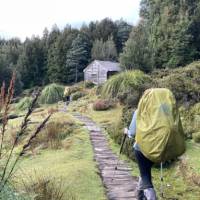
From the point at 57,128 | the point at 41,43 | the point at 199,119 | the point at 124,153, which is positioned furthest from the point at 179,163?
the point at 41,43

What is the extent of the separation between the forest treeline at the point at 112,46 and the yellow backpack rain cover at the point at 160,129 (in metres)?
28.3

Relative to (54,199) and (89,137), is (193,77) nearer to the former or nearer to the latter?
(89,137)

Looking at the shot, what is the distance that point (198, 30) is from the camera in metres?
36.0

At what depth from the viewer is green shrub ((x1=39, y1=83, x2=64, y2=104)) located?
32.2m

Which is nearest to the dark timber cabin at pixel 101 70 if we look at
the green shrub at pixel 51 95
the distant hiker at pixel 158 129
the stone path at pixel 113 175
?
the green shrub at pixel 51 95

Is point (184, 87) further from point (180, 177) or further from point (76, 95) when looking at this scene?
point (76, 95)

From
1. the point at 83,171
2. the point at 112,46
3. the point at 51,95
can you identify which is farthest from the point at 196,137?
the point at 112,46

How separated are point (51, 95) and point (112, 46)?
23.3 m

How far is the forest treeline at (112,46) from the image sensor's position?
35.0 metres

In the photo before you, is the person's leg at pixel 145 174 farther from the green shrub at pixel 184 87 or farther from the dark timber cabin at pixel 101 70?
the dark timber cabin at pixel 101 70

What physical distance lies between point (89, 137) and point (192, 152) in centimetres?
439

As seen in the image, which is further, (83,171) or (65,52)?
(65,52)

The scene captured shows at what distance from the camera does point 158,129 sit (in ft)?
19.0

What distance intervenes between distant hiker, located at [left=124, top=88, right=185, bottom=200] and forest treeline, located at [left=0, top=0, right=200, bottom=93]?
28.3 meters
